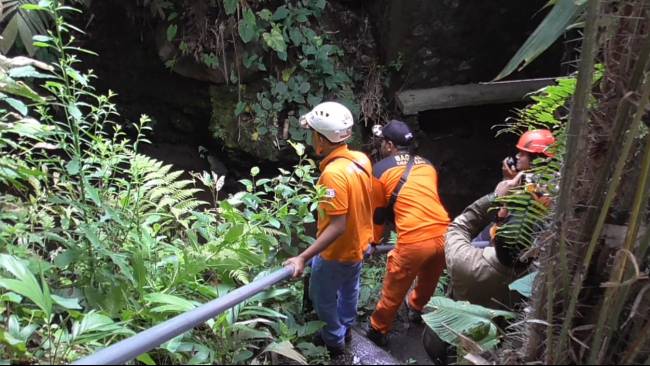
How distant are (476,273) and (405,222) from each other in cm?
120

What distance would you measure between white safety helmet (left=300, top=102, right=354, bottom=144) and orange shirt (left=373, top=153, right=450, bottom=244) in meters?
1.01

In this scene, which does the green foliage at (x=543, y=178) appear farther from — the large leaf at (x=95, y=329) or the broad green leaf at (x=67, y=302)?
the broad green leaf at (x=67, y=302)

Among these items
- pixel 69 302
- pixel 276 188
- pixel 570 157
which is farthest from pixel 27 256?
pixel 570 157

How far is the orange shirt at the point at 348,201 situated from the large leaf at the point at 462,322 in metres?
1.11

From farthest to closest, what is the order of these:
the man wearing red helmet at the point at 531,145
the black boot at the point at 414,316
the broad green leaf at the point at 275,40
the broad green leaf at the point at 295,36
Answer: the broad green leaf at the point at 295,36, the broad green leaf at the point at 275,40, the black boot at the point at 414,316, the man wearing red helmet at the point at 531,145

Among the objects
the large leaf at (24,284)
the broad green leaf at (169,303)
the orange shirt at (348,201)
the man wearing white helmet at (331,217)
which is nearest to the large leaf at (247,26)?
the man wearing white helmet at (331,217)

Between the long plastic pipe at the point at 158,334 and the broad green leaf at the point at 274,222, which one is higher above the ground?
the long plastic pipe at the point at 158,334

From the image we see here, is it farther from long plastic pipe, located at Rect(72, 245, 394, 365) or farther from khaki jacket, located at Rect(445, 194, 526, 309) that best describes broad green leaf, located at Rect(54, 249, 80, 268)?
khaki jacket, located at Rect(445, 194, 526, 309)

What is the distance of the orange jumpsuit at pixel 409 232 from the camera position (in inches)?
147

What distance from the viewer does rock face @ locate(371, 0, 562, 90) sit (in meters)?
6.61

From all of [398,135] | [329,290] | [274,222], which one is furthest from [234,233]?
[398,135]

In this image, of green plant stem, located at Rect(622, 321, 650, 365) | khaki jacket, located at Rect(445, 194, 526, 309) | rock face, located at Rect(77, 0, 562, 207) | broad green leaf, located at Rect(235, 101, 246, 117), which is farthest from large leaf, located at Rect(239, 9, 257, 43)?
green plant stem, located at Rect(622, 321, 650, 365)

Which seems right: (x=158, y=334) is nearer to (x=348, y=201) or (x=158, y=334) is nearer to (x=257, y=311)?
(x=257, y=311)

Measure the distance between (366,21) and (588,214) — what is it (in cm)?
618
